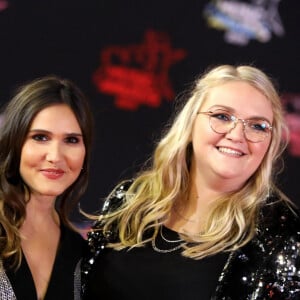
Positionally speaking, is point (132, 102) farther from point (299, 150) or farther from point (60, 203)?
point (60, 203)

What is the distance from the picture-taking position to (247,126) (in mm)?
1801

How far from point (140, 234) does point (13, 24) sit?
4.96ft

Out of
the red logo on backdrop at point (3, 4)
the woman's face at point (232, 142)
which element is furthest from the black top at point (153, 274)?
the red logo on backdrop at point (3, 4)

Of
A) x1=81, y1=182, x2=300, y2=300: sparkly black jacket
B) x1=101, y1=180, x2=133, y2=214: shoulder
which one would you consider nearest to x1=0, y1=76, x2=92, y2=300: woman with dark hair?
x1=101, y1=180, x2=133, y2=214: shoulder

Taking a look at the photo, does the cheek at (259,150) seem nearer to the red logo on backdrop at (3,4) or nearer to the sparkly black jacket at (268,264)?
the sparkly black jacket at (268,264)

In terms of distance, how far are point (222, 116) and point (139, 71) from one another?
1302 mm

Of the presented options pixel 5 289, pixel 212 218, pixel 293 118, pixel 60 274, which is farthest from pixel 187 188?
pixel 293 118

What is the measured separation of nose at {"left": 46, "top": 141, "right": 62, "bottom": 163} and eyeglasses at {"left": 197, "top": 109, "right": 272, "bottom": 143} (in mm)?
453

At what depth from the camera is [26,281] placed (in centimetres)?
162

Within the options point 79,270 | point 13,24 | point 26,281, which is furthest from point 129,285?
point 13,24

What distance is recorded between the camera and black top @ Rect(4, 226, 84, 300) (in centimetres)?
160

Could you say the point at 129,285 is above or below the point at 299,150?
below

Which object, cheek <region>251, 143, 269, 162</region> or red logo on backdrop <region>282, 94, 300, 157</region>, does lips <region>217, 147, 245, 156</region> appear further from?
red logo on backdrop <region>282, 94, 300, 157</region>

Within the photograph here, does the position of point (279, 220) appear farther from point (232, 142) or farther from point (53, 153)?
point (53, 153)
